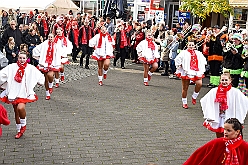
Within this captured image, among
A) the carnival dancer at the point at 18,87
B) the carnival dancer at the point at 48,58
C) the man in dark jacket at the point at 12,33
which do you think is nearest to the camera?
the carnival dancer at the point at 18,87

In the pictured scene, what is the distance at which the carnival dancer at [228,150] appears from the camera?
13.6ft

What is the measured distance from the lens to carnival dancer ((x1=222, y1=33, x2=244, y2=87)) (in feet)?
35.0

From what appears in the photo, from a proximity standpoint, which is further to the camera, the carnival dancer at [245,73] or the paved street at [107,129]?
the carnival dancer at [245,73]

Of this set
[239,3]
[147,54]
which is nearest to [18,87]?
[147,54]

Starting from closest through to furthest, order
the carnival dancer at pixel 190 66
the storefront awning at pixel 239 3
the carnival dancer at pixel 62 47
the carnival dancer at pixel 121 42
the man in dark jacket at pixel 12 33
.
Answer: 1. the carnival dancer at pixel 190 66
2. the carnival dancer at pixel 62 47
3. the man in dark jacket at pixel 12 33
4. the carnival dancer at pixel 121 42
5. the storefront awning at pixel 239 3

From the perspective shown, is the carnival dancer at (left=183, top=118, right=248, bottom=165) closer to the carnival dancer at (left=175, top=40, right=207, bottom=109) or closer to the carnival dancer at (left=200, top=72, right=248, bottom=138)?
the carnival dancer at (left=200, top=72, right=248, bottom=138)

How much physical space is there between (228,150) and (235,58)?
7.03m

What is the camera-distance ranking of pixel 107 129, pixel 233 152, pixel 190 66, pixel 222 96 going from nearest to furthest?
1. pixel 233 152
2. pixel 222 96
3. pixel 107 129
4. pixel 190 66

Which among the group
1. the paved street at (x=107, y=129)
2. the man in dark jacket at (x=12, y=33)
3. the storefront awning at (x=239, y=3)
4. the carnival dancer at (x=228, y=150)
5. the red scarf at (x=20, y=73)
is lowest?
the paved street at (x=107, y=129)

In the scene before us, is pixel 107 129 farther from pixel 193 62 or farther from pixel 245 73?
pixel 245 73

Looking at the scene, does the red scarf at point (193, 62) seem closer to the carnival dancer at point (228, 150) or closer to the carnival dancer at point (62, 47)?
the carnival dancer at point (62, 47)

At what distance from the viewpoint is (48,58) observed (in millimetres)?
10156

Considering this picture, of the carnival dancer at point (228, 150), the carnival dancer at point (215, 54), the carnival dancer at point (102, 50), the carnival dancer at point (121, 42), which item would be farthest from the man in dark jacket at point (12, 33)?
the carnival dancer at point (228, 150)

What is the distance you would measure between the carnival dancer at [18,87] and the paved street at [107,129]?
1.28ft
